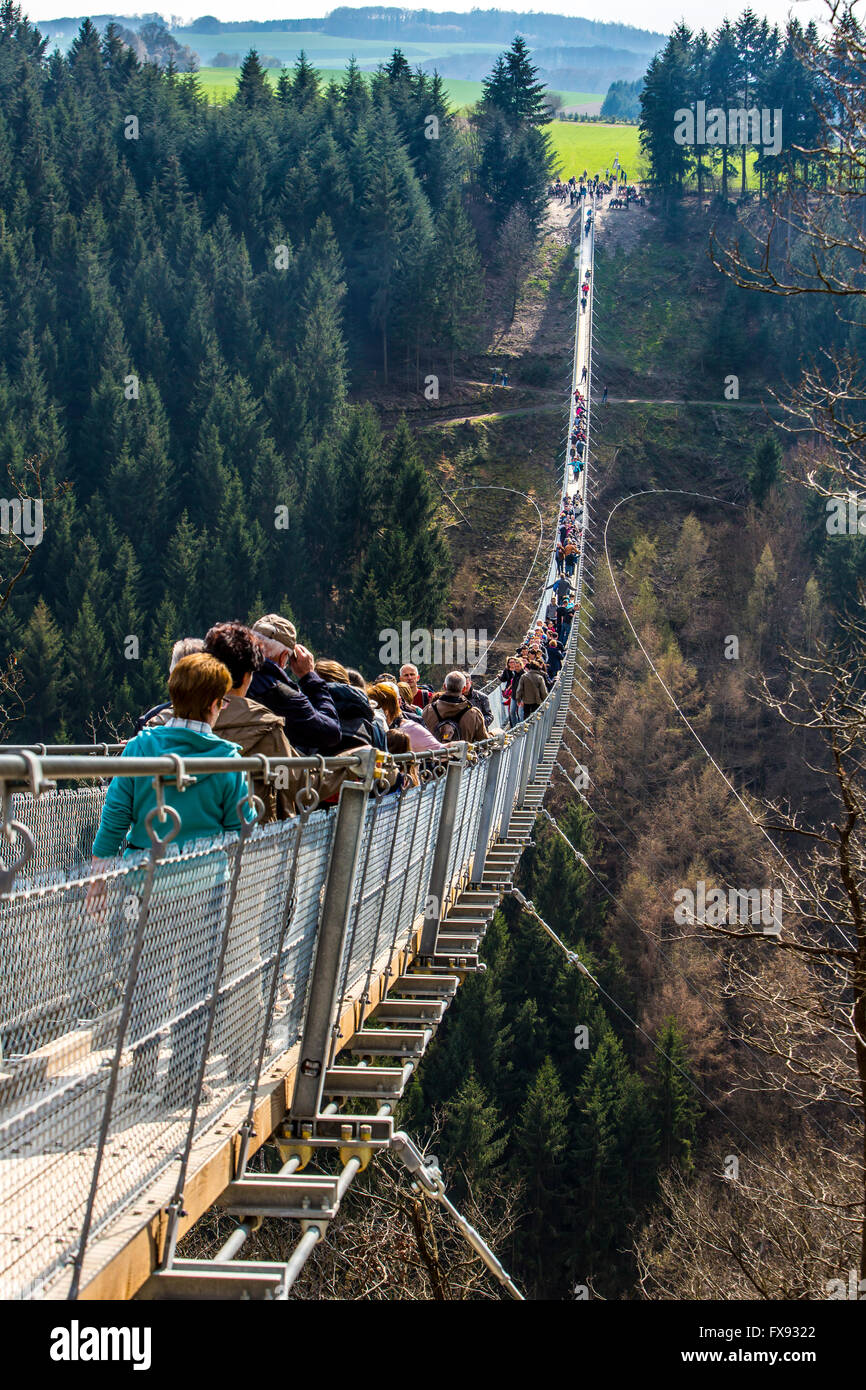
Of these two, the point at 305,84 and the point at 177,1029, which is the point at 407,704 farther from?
the point at 305,84

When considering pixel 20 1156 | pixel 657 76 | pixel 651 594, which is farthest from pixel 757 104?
pixel 20 1156

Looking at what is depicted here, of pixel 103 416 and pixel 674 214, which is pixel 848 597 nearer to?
pixel 103 416

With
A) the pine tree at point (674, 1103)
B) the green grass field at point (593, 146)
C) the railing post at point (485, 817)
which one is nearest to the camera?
the railing post at point (485, 817)

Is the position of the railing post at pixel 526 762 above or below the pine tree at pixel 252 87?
below

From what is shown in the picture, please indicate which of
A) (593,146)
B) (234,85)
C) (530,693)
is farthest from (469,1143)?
(234,85)

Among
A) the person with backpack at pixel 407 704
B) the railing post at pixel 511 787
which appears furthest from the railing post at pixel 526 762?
the person with backpack at pixel 407 704

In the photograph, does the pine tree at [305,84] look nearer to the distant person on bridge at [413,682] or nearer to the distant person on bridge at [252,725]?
the distant person on bridge at [413,682]

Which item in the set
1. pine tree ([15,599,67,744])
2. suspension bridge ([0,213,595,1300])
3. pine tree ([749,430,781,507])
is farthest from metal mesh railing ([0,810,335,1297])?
pine tree ([749,430,781,507])

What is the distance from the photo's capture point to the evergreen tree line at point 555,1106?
3862 centimetres

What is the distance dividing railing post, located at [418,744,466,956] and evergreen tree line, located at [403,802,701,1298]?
29930 mm

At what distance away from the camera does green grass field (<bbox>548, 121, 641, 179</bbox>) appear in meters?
111

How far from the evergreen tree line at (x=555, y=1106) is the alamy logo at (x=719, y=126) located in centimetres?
5631
